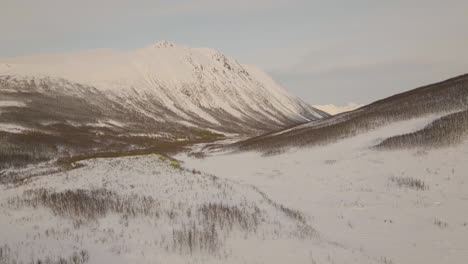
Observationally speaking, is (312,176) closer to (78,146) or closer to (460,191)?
(460,191)

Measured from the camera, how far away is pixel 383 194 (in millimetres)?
12562

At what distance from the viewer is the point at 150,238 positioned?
7520 millimetres

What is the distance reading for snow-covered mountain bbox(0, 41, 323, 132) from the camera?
12250 cm

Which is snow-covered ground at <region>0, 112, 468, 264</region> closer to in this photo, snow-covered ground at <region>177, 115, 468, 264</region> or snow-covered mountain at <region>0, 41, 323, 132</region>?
snow-covered ground at <region>177, 115, 468, 264</region>

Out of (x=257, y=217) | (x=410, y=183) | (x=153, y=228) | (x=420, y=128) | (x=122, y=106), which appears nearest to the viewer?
(x=153, y=228)

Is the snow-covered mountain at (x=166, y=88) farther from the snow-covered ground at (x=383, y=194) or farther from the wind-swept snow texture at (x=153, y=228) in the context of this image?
the wind-swept snow texture at (x=153, y=228)

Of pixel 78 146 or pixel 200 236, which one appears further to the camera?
pixel 78 146

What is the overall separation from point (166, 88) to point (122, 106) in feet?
144

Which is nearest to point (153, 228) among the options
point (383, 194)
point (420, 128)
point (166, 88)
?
point (383, 194)

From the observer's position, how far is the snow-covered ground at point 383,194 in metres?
7.46

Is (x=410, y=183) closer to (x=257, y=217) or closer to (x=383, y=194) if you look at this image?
(x=383, y=194)

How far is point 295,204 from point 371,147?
11.8 m

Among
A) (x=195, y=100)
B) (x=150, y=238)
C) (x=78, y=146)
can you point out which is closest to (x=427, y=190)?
(x=150, y=238)

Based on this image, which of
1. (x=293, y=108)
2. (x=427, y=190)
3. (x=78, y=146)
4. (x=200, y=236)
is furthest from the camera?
(x=293, y=108)
